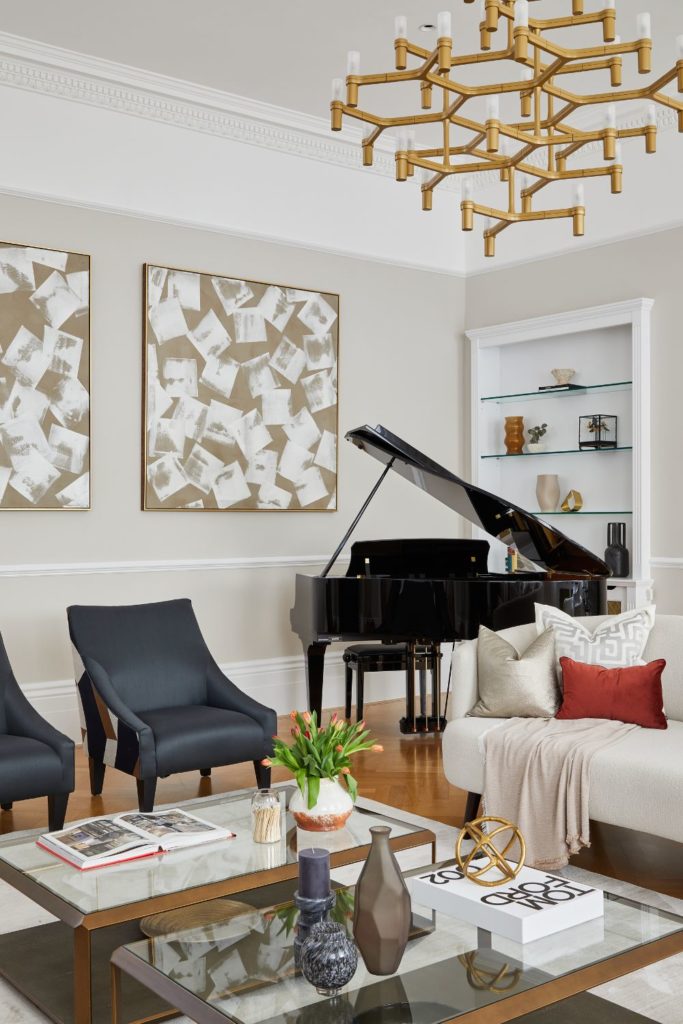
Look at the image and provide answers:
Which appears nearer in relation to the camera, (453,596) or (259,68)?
(453,596)

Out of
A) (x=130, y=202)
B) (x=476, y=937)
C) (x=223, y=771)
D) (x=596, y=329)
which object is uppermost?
(x=130, y=202)

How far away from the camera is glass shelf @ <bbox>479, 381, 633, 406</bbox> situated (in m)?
6.75

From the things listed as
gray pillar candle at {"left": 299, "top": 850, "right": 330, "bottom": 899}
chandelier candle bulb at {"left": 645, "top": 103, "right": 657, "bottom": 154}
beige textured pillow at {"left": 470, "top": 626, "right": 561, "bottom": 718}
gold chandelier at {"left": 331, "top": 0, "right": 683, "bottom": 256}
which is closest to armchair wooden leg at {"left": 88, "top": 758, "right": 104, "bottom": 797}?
beige textured pillow at {"left": 470, "top": 626, "right": 561, "bottom": 718}

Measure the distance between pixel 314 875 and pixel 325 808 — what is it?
520 millimetres

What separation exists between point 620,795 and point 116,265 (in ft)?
13.3

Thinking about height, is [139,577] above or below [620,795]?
above

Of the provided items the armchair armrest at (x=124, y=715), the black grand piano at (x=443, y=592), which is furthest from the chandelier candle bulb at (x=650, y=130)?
the armchair armrest at (x=124, y=715)

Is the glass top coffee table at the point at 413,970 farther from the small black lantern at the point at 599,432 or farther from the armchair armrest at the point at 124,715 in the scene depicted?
the small black lantern at the point at 599,432

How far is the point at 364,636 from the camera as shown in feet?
18.0

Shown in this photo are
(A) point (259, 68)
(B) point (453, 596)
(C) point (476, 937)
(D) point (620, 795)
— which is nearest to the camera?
(C) point (476, 937)

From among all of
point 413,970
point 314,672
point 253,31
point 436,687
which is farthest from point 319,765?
point 253,31

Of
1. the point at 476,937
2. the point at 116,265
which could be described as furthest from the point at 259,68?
the point at 476,937

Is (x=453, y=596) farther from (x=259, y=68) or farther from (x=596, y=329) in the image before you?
(x=259, y=68)

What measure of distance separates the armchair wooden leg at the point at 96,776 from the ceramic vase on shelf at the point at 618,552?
333cm
